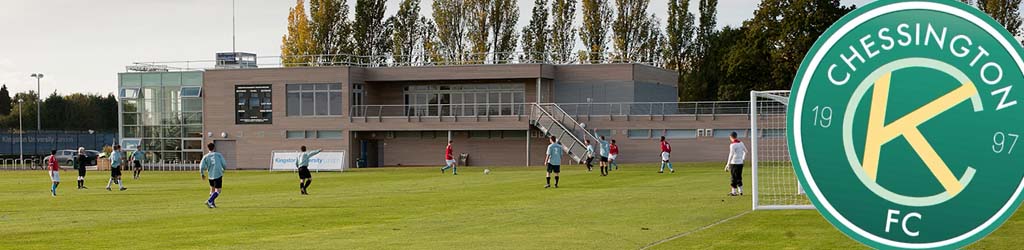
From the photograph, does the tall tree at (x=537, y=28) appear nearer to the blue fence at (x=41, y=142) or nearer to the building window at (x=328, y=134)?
the building window at (x=328, y=134)

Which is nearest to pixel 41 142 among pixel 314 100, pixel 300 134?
pixel 300 134

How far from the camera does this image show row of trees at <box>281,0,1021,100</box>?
272ft

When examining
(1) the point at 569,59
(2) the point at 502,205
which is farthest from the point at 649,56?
(2) the point at 502,205

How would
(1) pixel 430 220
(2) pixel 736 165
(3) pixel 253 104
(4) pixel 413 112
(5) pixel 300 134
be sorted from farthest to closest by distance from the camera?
(3) pixel 253 104 → (5) pixel 300 134 → (4) pixel 413 112 → (2) pixel 736 165 → (1) pixel 430 220

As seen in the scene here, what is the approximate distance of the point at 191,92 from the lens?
77.9 m

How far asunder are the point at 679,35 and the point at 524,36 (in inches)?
451

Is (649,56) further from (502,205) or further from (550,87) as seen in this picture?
(502,205)

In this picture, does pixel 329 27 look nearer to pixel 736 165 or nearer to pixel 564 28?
pixel 564 28

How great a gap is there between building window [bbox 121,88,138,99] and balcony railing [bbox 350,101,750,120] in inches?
655

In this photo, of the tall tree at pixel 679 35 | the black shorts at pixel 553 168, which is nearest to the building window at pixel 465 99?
the tall tree at pixel 679 35

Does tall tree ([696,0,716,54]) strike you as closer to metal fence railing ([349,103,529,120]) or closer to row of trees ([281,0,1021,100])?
row of trees ([281,0,1021,100])

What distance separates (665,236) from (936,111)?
1456 cm

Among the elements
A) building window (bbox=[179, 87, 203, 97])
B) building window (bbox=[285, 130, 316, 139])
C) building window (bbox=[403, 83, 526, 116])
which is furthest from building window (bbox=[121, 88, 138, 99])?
building window (bbox=[403, 83, 526, 116])

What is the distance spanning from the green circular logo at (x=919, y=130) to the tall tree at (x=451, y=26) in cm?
7896
